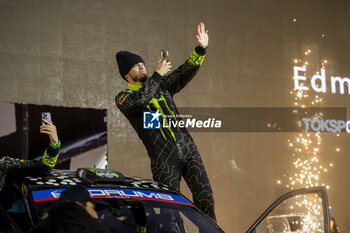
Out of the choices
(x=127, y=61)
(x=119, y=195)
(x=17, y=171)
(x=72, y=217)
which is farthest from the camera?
(x=127, y=61)

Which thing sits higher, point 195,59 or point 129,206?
point 195,59

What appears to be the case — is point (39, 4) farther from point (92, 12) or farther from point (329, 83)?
point (329, 83)

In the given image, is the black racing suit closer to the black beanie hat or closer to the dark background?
the black beanie hat

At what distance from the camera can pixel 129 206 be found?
8.34 ft

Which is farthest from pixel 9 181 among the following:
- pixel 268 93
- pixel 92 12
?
pixel 268 93

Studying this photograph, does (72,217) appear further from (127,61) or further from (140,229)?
(127,61)

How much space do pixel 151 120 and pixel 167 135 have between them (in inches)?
6.6

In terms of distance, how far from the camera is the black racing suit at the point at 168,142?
360 cm

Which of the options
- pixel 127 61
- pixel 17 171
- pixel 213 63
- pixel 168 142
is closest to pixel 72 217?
pixel 17 171

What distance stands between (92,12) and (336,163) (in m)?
4.62

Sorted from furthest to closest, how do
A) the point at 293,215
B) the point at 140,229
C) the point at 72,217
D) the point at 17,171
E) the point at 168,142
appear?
the point at 168,142, the point at 293,215, the point at 17,171, the point at 140,229, the point at 72,217

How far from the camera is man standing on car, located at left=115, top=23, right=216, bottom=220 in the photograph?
3.60 meters

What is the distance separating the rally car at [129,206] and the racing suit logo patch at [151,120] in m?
0.85

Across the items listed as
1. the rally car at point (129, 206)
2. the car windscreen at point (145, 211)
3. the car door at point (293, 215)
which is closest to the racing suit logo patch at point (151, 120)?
the rally car at point (129, 206)
